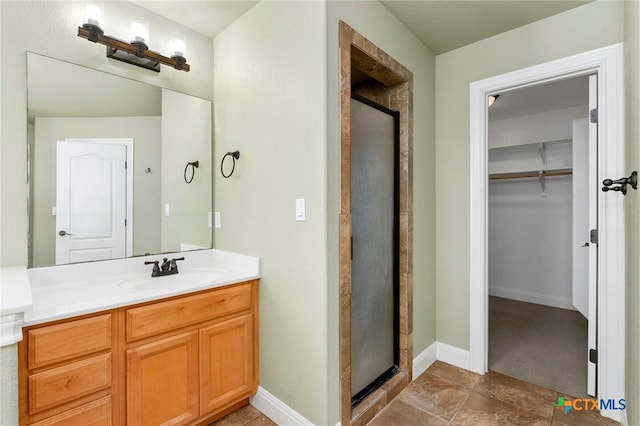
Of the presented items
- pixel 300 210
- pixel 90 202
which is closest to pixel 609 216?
pixel 300 210

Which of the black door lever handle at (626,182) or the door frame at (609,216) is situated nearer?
the black door lever handle at (626,182)

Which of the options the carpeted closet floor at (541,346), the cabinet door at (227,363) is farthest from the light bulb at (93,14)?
the carpeted closet floor at (541,346)

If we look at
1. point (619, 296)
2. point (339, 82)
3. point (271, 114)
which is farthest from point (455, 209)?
point (271, 114)

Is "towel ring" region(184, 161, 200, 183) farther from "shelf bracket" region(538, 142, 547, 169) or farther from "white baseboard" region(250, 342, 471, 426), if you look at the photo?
"shelf bracket" region(538, 142, 547, 169)

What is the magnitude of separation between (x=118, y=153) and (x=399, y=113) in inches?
76.9

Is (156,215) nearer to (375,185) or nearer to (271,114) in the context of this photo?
(271,114)

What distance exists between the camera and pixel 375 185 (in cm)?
216

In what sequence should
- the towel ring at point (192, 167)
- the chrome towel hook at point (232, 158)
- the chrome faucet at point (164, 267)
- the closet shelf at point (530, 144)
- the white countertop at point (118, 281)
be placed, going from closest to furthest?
the white countertop at point (118, 281)
the chrome faucet at point (164, 267)
the chrome towel hook at point (232, 158)
the towel ring at point (192, 167)
the closet shelf at point (530, 144)

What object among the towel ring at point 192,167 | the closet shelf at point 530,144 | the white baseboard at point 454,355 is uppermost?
the closet shelf at point 530,144

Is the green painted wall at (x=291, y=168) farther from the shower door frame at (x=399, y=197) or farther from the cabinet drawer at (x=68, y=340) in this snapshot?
the cabinet drawer at (x=68, y=340)

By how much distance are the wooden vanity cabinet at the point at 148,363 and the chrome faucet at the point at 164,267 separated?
0.42 meters

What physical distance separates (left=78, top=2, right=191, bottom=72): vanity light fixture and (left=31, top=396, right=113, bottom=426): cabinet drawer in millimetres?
1825

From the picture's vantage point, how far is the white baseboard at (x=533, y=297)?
12.7ft

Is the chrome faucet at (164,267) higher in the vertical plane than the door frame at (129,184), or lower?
lower
